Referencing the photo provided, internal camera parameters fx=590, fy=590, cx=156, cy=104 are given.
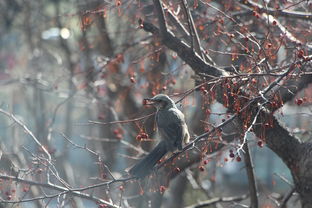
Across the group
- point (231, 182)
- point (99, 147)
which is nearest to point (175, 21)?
point (99, 147)

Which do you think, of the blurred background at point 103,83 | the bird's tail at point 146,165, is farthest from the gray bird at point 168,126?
the blurred background at point 103,83

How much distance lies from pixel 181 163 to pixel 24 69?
918 cm

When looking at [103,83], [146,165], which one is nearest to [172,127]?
[146,165]

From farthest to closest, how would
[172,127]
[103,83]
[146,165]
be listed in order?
1. [103,83]
2. [172,127]
3. [146,165]

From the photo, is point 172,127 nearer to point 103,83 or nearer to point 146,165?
point 146,165

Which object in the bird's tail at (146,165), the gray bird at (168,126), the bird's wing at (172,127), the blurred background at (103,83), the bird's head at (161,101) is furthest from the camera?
the blurred background at (103,83)

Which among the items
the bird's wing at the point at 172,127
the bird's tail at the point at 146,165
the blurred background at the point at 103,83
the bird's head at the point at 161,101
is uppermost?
the blurred background at the point at 103,83

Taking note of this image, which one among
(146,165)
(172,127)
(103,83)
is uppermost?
(103,83)

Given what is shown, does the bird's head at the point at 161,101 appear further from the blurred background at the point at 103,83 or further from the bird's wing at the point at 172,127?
the blurred background at the point at 103,83

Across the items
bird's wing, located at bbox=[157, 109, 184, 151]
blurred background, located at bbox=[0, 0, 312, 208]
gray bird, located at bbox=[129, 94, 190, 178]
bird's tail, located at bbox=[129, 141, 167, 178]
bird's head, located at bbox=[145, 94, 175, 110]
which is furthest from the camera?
blurred background, located at bbox=[0, 0, 312, 208]

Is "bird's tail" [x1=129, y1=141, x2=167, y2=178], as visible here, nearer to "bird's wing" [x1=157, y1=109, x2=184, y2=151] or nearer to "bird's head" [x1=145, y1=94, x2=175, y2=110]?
"bird's wing" [x1=157, y1=109, x2=184, y2=151]

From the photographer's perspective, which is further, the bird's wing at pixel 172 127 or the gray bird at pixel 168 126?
the bird's wing at pixel 172 127

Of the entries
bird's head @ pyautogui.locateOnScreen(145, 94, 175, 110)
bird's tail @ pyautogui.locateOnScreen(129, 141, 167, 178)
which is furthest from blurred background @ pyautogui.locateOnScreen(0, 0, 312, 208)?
bird's tail @ pyautogui.locateOnScreen(129, 141, 167, 178)

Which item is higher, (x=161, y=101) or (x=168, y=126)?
(x=161, y=101)
